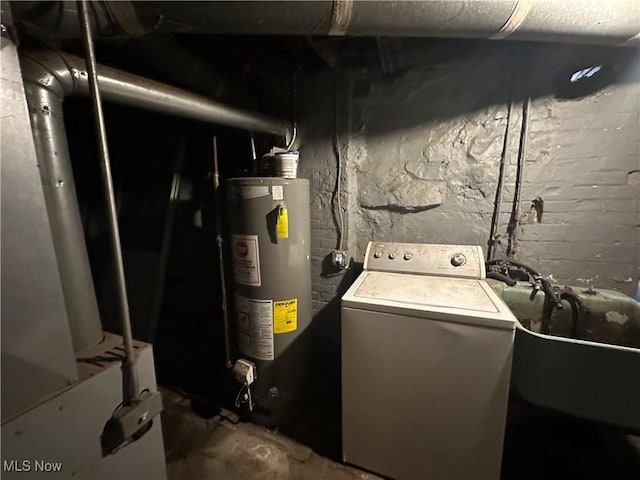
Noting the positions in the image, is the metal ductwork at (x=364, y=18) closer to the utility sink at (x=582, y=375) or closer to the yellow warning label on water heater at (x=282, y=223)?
the yellow warning label on water heater at (x=282, y=223)

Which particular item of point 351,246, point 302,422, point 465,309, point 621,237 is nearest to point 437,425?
point 465,309

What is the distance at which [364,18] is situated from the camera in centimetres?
91

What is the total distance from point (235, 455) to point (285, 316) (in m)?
0.71

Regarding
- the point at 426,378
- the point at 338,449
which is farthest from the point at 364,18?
the point at 338,449

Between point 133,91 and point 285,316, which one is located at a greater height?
point 133,91

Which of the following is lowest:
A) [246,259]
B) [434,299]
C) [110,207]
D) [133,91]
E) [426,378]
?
[426,378]

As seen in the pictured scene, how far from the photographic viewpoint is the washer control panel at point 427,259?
150cm

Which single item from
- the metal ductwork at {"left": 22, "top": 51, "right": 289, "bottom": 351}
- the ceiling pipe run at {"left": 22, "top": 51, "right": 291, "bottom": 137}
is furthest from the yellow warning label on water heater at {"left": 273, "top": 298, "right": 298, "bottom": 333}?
the ceiling pipe run at {"left": 22, "top": 51, "right": 291, "bottom": 137}

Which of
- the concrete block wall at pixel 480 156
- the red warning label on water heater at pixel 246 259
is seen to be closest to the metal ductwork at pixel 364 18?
the concrete block wall at pixel 480 156

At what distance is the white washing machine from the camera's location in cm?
108

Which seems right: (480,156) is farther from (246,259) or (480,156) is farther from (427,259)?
(246,259)

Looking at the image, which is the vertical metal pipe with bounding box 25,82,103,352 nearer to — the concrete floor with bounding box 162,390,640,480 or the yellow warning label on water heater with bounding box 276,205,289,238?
the yellow warning label on water heater with bounding box 276,205,289,238

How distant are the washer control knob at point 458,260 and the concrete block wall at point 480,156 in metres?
0.18

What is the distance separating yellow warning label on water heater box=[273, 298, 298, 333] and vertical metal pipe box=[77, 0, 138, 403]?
775 mm
